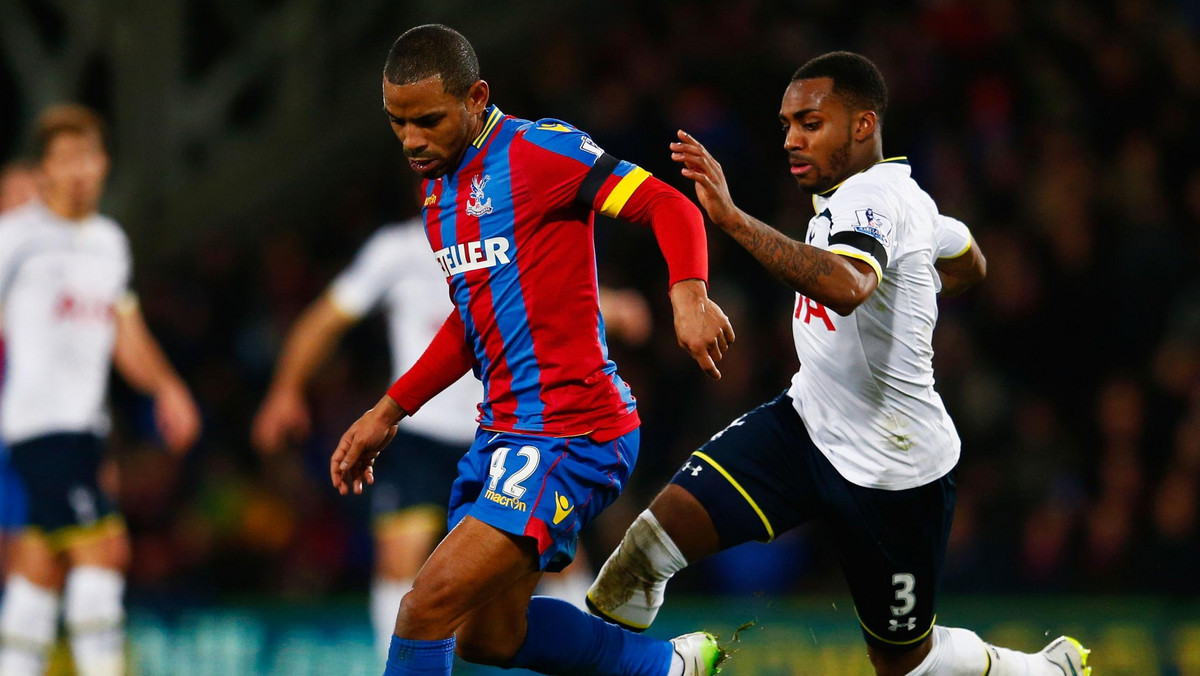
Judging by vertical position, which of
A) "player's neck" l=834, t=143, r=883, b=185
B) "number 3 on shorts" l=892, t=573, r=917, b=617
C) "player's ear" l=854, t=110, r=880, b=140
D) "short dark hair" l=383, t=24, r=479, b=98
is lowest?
"number 3 on shorts" l=892, t=573, r=917, b=617

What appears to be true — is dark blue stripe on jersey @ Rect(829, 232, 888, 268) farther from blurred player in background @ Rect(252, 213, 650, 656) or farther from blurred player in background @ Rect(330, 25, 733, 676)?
blurred player in background @ Rect(252, 213, 650, 656)

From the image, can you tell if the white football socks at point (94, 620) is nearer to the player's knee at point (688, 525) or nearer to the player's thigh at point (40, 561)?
the player's thigh at point (40, 561)

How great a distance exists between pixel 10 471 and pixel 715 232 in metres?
4.65

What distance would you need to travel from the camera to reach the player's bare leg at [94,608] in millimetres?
6066

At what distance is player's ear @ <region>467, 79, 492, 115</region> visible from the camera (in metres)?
3.83

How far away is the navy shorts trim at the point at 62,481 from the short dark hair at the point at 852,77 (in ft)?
12.3

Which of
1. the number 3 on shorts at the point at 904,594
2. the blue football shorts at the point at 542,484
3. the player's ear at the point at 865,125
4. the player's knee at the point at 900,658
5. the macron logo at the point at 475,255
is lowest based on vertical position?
the player's knee at the point at 900,658

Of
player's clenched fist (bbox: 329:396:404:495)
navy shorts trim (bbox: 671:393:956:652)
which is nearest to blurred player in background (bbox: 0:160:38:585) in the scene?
player's clenched fist (bbox: 329:396:404:495)

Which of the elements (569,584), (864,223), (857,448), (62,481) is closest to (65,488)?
(62,481)

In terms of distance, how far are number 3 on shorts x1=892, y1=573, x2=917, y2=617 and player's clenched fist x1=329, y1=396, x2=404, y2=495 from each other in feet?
5.00

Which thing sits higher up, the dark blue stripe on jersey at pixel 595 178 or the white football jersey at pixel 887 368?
the dark blue stripe on jersey at pixel 595 178

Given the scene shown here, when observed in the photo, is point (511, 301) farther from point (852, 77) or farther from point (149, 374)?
point (149, 374)

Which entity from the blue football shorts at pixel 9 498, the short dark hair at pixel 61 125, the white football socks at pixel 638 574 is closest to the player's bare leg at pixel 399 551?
the blue football shorts at pixel 9 498

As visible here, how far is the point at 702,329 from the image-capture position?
10.8 ft
